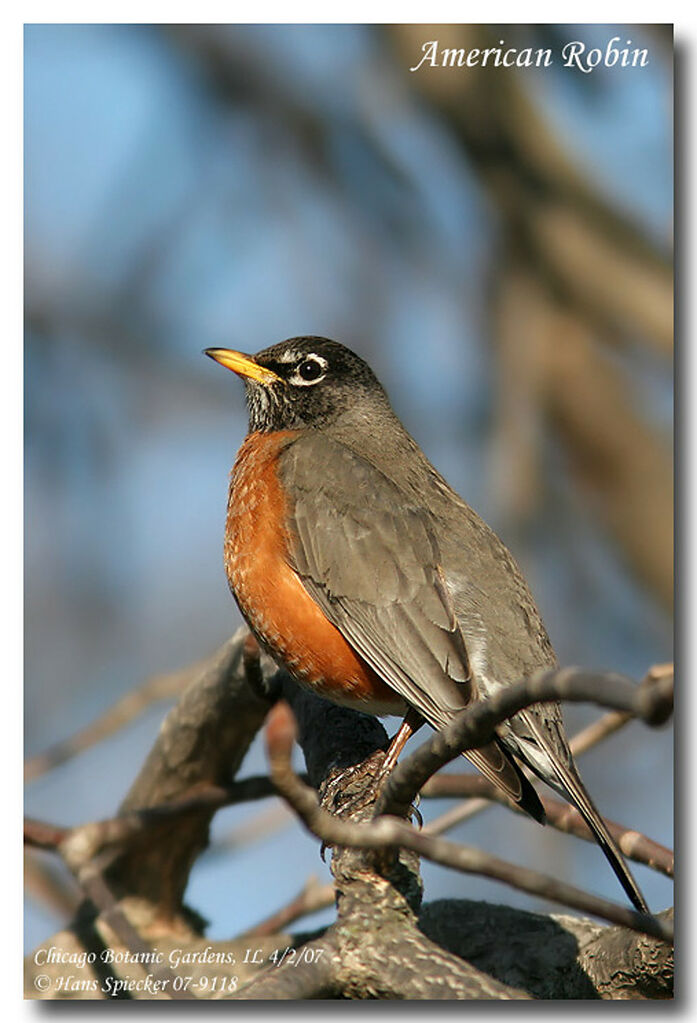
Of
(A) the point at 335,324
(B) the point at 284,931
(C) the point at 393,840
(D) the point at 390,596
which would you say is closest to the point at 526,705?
(C) the point at 393,840

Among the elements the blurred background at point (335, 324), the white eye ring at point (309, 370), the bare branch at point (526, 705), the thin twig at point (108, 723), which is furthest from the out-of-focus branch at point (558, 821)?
the white eye ring at point (309, 370)

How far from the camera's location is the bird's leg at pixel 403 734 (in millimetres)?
4711

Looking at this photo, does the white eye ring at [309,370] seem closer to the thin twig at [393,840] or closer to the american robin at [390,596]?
the american robin at [390,596]

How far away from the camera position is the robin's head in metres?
5.59

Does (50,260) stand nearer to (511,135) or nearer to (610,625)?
(511,135)

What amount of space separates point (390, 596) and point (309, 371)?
1.38 m

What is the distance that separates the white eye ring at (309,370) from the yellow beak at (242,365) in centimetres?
8

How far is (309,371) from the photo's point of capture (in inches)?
221

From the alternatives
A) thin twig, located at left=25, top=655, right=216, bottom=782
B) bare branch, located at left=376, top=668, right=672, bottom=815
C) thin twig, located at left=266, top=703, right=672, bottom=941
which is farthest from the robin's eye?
thin twig, located at left=266, top=703, right=672, bottom=941

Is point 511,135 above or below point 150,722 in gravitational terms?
above

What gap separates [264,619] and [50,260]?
2041 millimetres

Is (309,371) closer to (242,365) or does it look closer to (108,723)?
(242,365)
